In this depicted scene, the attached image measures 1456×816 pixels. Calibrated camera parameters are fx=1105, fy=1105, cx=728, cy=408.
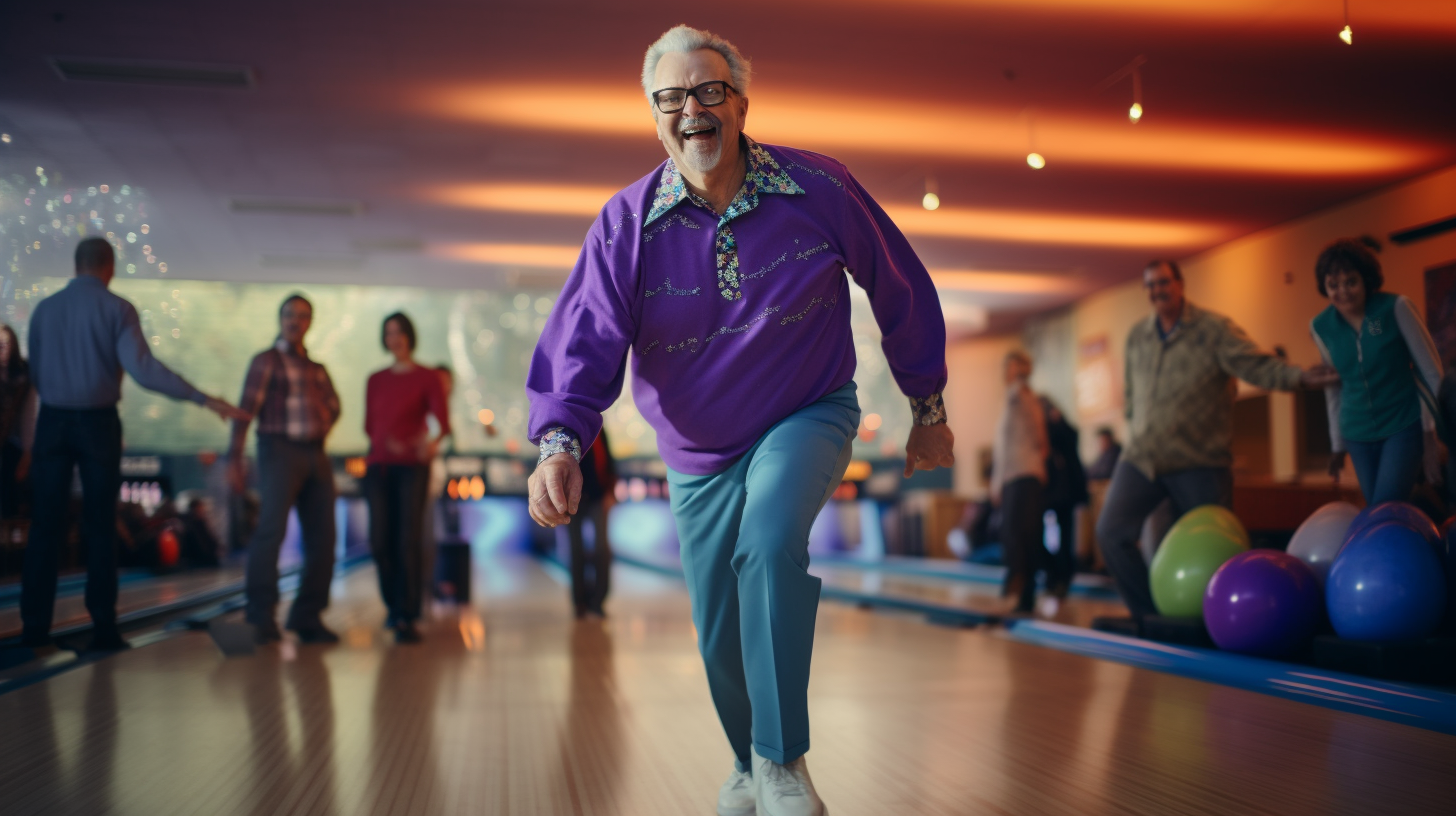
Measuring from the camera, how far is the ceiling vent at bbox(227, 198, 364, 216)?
30.1ft

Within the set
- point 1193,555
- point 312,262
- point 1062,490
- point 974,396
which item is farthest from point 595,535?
point 974,396

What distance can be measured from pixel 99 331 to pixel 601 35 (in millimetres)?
2922

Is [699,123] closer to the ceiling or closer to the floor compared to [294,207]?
closer to the floor

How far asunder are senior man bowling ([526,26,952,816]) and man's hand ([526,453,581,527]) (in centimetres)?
3

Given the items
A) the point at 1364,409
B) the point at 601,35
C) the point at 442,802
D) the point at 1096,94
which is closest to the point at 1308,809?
the point at 442,802

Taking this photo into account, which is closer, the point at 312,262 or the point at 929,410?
the point at 929,410

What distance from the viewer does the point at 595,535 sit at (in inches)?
254

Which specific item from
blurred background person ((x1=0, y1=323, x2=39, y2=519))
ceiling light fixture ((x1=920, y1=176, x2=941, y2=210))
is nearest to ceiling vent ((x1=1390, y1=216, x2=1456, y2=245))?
ceiling light fixture ((x1=920, y1=176, x2=941, y2=210))

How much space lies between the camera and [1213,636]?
12.3ft

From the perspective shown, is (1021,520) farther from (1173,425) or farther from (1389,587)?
(1389,587)

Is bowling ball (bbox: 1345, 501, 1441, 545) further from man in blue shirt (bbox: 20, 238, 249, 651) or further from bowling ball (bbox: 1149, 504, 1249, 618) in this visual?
man in blue shirt (bbox: 20, 238, 249, 651)

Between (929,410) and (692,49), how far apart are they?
0.77 meters

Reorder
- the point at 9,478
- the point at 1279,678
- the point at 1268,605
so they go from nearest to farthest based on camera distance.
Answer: the point at 1279,678 → the point at 1268,605 → the point at 9,478

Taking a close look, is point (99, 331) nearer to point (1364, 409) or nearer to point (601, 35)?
point (601, 35)
